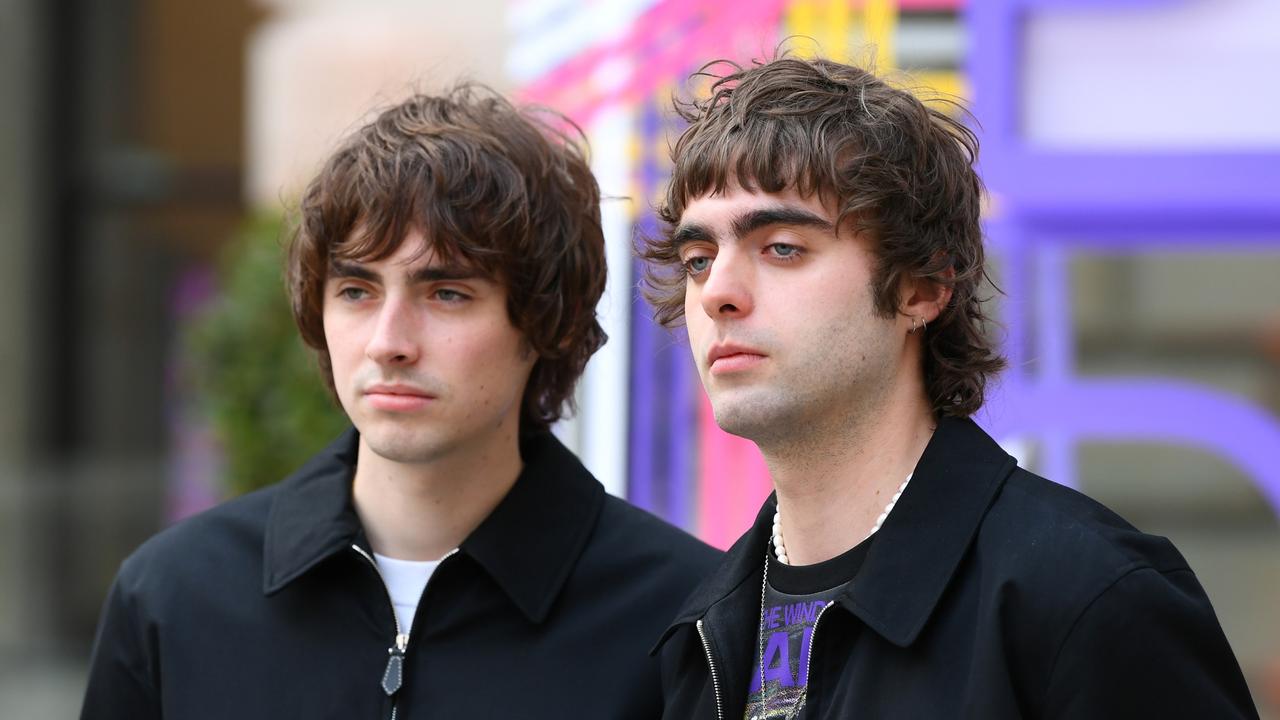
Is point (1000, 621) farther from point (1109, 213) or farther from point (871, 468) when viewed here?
point (1109, 213)

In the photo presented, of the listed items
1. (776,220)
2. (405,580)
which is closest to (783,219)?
(776,220)

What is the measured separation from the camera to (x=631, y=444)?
410cm

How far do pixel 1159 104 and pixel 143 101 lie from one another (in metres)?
6.82

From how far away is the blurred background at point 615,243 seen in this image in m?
3.53

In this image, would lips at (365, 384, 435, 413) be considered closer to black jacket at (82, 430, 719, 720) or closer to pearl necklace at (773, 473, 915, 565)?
black jacket at (82, 430, 719, 720)

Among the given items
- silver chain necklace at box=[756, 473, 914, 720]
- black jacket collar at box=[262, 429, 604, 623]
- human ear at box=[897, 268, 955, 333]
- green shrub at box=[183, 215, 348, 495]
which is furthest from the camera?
green shrub at box=[183, 215, 348, 495]

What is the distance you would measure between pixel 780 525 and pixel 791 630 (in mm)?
184

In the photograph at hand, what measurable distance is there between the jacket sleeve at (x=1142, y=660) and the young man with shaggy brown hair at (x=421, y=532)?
2.80ft

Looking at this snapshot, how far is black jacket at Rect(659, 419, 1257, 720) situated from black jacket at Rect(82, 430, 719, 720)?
0.36 metres

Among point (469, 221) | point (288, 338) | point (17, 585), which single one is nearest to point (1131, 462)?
point (288, 338)

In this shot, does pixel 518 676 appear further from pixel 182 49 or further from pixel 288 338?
pixel 182 49

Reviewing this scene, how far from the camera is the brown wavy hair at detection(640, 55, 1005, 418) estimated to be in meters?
2.18

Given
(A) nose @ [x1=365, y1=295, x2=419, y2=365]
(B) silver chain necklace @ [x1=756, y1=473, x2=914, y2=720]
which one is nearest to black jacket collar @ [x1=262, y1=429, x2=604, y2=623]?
(A) nose @ [x1=365, y1=295, x2=419, y2=365]

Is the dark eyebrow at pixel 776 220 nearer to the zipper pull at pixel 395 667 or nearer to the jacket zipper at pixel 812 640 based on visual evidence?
the jacket zipper at pixel 812 640
